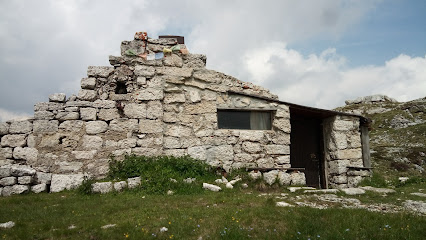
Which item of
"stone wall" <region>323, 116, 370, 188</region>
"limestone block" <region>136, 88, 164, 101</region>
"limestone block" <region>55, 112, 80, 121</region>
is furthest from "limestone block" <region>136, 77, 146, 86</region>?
"stone wall" <region>323, 116, 370, 188</region>

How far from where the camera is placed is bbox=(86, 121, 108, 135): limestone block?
8516 millimetres

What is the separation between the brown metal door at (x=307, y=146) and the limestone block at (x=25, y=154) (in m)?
8.50

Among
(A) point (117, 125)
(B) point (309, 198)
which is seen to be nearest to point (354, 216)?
(B) point (309, 198)

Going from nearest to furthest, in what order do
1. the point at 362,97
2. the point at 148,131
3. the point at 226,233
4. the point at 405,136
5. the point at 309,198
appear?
1. the point at 226,233
2. the point at 309,198
3. the point at 148,131
4. the point at 405,136
5. the point at 362,97

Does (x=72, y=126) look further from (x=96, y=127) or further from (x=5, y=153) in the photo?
(x=5, y=153)

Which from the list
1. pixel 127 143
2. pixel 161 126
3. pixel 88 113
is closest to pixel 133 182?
pixel 127 143

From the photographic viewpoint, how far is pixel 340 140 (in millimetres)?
10055

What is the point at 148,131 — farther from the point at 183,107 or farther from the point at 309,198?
the point at 309,198

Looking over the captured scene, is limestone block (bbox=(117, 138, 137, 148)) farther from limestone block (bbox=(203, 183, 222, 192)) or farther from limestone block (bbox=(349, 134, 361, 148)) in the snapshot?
limestone block (bbox=(349, 134, 361, 148))

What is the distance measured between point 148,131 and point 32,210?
371 cm

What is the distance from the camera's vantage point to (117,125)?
8.70m

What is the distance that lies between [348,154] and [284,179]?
3134mm

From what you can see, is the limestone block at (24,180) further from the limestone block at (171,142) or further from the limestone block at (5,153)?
the limestone block at (171,142)

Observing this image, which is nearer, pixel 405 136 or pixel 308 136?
pixel 308 136
